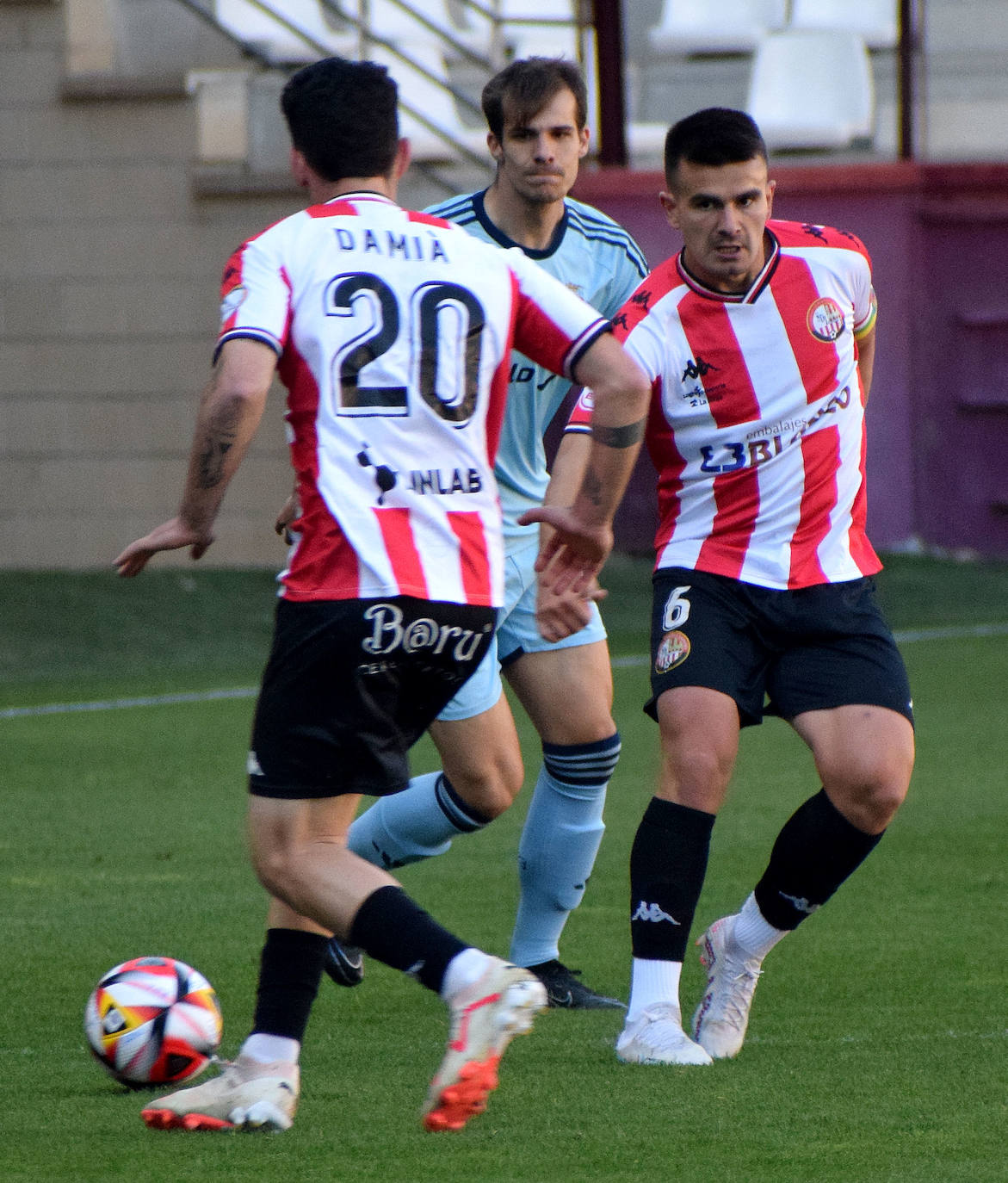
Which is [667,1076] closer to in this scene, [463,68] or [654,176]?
[654,176]

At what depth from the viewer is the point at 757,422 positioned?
4.54 m

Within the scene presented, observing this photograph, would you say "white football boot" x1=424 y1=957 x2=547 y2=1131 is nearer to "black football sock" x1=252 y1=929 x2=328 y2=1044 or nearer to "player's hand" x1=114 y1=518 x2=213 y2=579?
"black football sock" x1=252 y1=929 x2=328 y2=1044

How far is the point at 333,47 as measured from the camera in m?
14.9

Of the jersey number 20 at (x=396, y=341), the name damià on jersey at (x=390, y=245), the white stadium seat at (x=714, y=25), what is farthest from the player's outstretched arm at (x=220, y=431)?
the white stadium seat at (x=714, y=25)

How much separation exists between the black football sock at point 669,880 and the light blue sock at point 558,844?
679mm

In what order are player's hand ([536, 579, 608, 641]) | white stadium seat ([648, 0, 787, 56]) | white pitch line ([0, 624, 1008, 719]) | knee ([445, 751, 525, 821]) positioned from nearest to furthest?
player's hand ([536, 579, 608, 641]) → knee ([445, 751, 525, 821]) → white pitch line ([0, 624, 1008, 719]) → white stadium seat ([648, 0, 787, 56])

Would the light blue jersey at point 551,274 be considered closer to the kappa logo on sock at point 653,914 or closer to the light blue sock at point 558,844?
the light blue sock at point 558,844

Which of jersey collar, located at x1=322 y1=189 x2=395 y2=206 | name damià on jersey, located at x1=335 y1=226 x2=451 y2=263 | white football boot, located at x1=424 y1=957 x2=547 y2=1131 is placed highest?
jersey collar, located at x1=322 y1=189 x2=395 y2=206

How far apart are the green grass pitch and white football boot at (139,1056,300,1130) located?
0.13ft

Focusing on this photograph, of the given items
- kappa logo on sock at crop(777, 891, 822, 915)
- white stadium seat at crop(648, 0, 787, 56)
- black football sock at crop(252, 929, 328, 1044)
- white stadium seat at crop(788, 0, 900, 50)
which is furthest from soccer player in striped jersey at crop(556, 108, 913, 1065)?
white stadium seat at crop(788, 0, 900, 50)

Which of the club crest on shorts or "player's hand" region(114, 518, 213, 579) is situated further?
the club crest on shorts

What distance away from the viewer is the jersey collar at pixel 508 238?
16.8 feet

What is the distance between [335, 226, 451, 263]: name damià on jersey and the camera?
366cm

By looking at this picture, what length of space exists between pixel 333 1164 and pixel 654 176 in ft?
44.2
